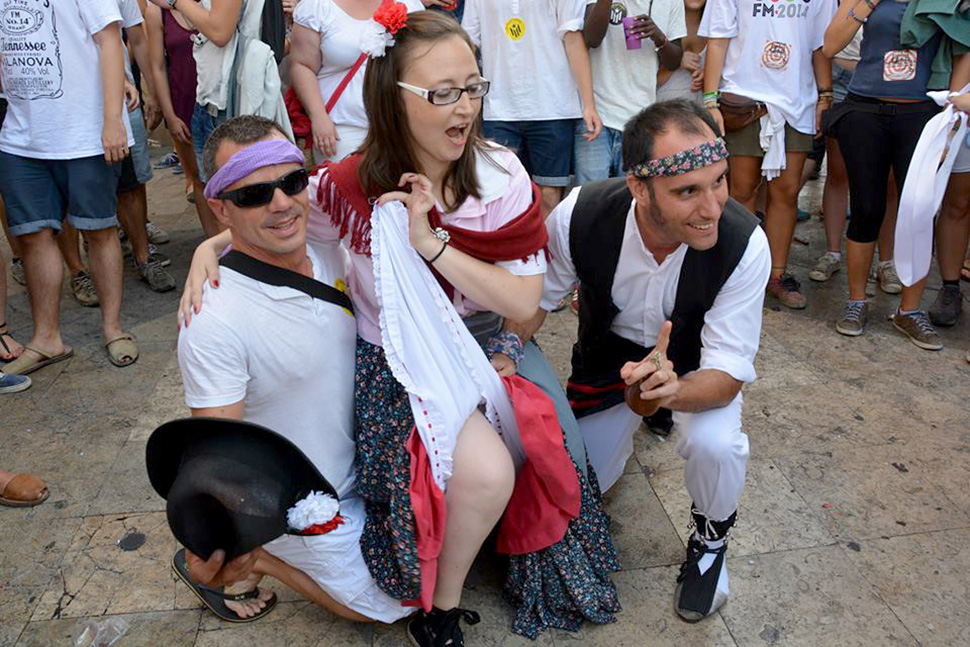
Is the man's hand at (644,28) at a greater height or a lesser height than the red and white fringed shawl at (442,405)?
greater

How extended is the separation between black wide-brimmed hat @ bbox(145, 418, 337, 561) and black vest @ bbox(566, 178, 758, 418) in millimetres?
1119

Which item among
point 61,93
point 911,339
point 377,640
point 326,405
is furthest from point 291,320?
point 911,339

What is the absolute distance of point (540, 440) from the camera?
225 centimetres

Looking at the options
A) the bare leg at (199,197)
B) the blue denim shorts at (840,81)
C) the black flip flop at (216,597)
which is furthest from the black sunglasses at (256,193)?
the blue denim shorts at (840,81)

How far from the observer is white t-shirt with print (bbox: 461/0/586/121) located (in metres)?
4.02

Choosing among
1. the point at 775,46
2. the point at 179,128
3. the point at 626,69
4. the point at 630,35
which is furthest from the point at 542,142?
the point at 179,128

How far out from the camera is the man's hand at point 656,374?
7.07ft

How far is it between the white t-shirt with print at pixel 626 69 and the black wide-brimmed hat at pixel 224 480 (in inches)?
111

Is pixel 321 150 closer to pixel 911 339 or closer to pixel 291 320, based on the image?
pixel 291 320

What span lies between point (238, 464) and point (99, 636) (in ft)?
3.02

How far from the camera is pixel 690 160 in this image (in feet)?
7.41

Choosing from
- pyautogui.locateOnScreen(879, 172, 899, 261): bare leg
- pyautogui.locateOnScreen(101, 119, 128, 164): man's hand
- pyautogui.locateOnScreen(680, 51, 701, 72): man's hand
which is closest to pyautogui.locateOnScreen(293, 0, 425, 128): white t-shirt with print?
pyautogui.locateOnScreen(101, 119, 128, 164): man's hand

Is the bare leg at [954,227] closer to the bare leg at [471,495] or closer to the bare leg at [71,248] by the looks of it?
the bare leg at [471,495]

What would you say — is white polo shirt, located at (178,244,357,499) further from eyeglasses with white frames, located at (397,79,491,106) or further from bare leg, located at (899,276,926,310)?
bare leg, located at (899,276,926,310)
